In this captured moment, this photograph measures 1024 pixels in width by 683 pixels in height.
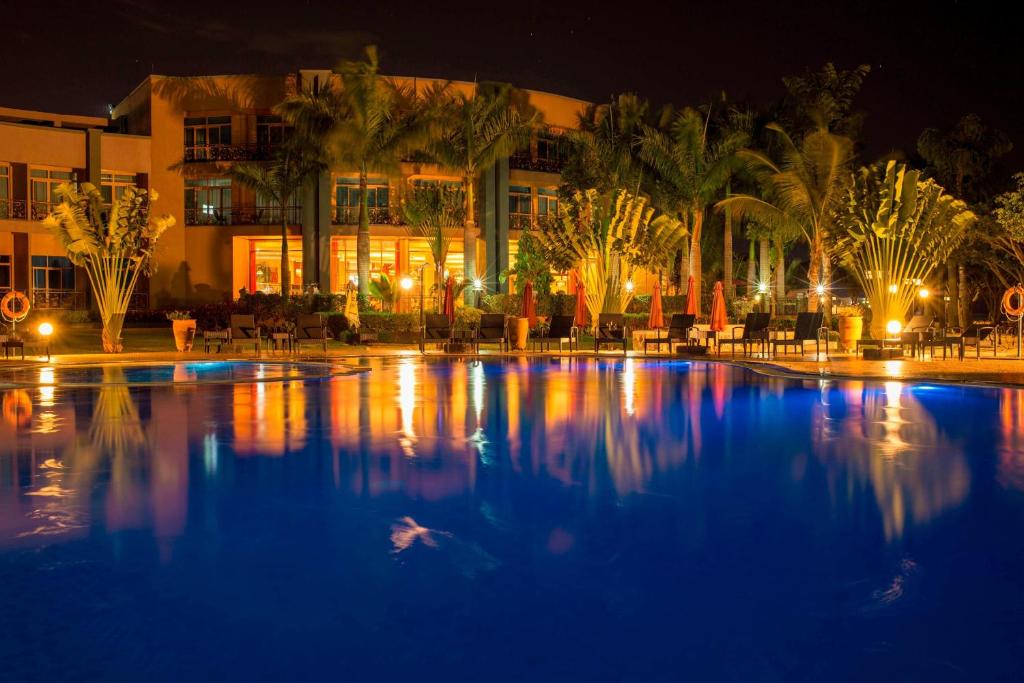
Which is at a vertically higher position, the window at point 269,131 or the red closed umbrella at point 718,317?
the window at point 269,131

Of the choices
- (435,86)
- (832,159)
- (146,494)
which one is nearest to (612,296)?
(832,159)

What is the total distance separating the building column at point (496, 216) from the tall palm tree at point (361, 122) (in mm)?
11989

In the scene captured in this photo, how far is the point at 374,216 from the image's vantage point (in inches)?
1816

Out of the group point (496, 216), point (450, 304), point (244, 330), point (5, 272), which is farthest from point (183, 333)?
point (496, 216)

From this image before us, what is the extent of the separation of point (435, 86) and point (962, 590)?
41.8m

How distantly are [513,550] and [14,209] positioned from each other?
136ft

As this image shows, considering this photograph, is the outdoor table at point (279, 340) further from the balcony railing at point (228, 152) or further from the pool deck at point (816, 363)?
the balcony railing at point (228, 152)

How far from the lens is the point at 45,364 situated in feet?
76.2

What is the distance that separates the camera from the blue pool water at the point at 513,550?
4547 mm

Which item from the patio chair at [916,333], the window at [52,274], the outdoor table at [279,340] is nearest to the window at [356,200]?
the window at [52,274]

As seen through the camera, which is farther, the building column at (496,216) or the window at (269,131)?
the building column at (496,216)

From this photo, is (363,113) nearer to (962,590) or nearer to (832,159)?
(832,159)

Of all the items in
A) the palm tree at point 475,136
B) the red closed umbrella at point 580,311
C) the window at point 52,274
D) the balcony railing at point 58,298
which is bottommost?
the red closed umbrella at point 580,311

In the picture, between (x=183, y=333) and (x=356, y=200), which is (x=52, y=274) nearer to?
(x=356, y=200)
